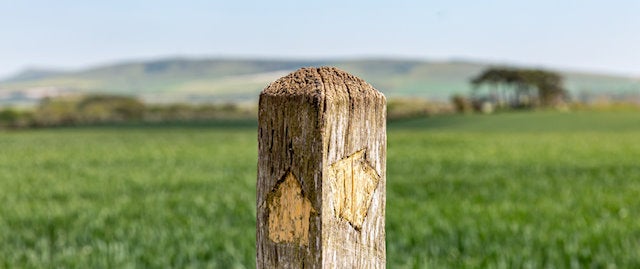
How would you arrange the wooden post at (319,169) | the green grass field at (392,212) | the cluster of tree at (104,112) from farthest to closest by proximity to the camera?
the cluster of tree at (104,112), the green grass field at (392,212), the wooden post at (319,169)

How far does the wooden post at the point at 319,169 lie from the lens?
1179 mm

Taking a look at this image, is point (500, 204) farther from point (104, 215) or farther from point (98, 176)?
point (98, 176)

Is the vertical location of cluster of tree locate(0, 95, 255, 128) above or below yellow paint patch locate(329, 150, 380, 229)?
below

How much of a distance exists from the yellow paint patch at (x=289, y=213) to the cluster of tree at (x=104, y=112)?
4410 centimetres

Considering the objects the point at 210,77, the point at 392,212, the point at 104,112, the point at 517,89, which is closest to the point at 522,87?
the point at 517,89

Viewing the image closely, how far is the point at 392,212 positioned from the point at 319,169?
6172 mm

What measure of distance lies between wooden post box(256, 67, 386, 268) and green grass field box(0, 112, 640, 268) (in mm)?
3301

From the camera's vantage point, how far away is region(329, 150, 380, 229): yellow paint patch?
4.01 feet

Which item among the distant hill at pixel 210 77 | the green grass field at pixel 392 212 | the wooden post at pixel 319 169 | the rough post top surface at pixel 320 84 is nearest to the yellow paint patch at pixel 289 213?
the wooden post at pixel 319 169

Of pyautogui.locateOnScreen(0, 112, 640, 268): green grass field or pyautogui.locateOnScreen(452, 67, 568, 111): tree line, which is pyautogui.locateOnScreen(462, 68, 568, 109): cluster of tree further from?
pyautogui.locateOnScreen(0, 112, 640, 268): green grass field

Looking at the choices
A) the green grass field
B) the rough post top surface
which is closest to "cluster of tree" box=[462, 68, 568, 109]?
the green grass field

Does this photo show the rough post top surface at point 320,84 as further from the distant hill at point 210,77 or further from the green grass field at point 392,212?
the distant hill at point 210,77

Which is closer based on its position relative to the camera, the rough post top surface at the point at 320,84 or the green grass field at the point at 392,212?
the rough post top surface at the point at 320,84

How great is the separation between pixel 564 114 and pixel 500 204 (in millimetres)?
36494
